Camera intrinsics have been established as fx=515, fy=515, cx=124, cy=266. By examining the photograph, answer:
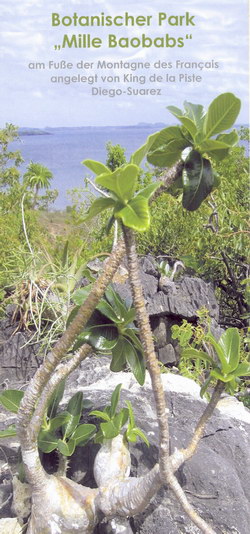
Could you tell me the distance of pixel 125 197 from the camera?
1222 millimetres

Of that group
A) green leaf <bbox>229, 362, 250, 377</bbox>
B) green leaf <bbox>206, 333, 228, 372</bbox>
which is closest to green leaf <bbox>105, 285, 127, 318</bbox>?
green leaf <bbox>206, 333, 228, 372</bbox>

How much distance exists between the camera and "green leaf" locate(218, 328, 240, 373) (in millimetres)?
1502

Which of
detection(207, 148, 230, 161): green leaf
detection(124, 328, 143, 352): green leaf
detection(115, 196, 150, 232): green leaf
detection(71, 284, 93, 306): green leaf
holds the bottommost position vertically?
detection(124, 328, 143, 352): green leaf

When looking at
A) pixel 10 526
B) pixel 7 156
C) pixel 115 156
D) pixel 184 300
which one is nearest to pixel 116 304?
pixel 10 526

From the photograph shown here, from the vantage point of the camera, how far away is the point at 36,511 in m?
1.57

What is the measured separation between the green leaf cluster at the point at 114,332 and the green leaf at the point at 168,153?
413 millimetres

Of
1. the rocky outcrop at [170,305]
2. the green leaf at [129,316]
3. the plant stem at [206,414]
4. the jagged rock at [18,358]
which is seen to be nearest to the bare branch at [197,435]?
the plant stem at [206,414]

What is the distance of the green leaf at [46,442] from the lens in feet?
5.47

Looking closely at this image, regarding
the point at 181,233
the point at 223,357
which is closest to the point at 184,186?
the point at 223,357

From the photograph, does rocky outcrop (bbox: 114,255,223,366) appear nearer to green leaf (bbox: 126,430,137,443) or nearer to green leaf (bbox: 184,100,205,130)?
green leaf (bbox: 126,430,137,443)

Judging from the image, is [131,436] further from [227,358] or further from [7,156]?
[7,156]

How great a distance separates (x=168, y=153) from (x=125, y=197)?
0.23 meters

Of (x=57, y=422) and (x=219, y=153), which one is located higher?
(x=219, y=153)

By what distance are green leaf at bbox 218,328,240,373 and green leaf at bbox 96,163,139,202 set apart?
1.90 feet
